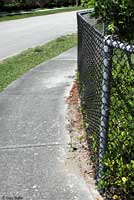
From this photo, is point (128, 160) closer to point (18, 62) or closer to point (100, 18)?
point (100, 18)

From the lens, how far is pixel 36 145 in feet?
16.6

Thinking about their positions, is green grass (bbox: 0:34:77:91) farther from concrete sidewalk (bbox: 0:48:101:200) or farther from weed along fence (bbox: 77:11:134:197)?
weed along fence (bbox: 77:11:134:197)

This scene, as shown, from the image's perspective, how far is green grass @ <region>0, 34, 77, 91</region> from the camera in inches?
361

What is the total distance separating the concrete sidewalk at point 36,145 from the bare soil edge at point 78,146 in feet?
0.21

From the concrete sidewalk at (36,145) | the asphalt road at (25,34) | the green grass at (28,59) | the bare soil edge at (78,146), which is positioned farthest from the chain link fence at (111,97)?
the asphalt road at (25,34)

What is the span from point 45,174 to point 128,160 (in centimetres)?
89

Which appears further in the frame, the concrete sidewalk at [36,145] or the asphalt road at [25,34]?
the asphalt road at [25,34]

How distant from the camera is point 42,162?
15.1 feet

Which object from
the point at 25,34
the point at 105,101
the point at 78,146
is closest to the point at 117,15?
the point at 78,146

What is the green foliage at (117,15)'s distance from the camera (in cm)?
714

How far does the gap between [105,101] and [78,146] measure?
4.32 feet

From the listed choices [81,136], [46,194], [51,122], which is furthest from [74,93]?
[46,194]

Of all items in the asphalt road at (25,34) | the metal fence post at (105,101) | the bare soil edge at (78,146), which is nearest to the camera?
the metal fence post at (105,101)

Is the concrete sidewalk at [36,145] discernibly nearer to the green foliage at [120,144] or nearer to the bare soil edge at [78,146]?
the bare soil edge at [78,146]
